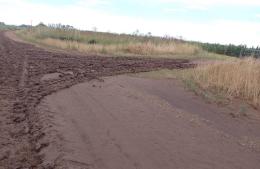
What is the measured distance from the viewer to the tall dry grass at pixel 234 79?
13719 mm

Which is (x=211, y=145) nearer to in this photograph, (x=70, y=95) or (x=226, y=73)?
(x=70, y=95)

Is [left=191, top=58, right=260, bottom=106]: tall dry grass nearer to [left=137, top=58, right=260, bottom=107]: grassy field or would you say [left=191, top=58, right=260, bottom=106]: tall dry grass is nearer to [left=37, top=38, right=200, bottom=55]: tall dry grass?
[left=137, top=58, right=260, bottom=107]: grassy field

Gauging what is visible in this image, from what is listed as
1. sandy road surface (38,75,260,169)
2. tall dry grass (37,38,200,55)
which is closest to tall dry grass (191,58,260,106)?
sandy road surface (38,75,260,169)

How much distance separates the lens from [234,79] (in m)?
14.5

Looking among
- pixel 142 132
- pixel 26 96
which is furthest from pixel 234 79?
pixel 142 132

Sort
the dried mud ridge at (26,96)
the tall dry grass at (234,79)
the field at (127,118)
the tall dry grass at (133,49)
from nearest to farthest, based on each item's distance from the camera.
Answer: the dried mud ridge at (26,96) < the field at (127,118) < the tall dry grass at (234,79) < the tall dry grass at (133,49)

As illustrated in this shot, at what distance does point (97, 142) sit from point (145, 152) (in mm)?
803

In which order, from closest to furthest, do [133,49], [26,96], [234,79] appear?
[26,96]
[234,79]
[133,49]

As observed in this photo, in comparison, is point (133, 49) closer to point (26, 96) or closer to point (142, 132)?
point (26, 96)

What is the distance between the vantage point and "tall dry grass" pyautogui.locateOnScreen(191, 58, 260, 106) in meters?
13.7

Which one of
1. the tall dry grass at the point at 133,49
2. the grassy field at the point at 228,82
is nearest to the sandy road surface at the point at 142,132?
the grassy field at the point at 228,82

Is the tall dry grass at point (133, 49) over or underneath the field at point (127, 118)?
underneath

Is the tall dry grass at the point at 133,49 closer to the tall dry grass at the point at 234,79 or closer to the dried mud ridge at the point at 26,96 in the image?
the dried mud ridge at the point at 26,96

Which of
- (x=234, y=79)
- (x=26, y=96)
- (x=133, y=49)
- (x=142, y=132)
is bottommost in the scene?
(x=133, y=49)
